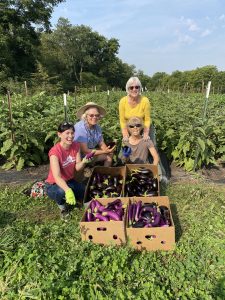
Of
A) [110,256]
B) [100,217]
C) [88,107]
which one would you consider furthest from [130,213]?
[88,107]

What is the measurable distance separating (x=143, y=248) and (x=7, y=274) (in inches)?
52.5

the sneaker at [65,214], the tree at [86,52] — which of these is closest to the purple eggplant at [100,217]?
the sneaker at [65,214]

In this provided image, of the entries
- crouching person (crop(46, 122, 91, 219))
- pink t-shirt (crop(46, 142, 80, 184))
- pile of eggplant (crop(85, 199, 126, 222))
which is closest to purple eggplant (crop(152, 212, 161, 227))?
pile of eggplant (crop(85, 199, 126, 222))

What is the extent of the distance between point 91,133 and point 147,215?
1727mm

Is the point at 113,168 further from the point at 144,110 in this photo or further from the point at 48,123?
the point at 48,123

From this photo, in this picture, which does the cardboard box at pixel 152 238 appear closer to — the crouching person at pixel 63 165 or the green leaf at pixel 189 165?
the crouching person at pixel 63 165

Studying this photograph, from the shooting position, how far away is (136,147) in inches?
194

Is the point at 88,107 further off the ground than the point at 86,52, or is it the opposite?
the point at 86,52

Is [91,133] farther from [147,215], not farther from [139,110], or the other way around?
[147,215]

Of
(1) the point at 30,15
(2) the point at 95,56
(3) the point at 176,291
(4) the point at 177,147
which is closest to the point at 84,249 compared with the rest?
(3) the point at 176,291

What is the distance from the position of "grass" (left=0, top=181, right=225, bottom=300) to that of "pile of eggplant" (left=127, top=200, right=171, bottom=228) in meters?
0.27

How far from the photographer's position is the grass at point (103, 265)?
2.66 metres

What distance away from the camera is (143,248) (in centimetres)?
331

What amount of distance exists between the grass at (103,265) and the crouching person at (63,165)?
1.09 ft
